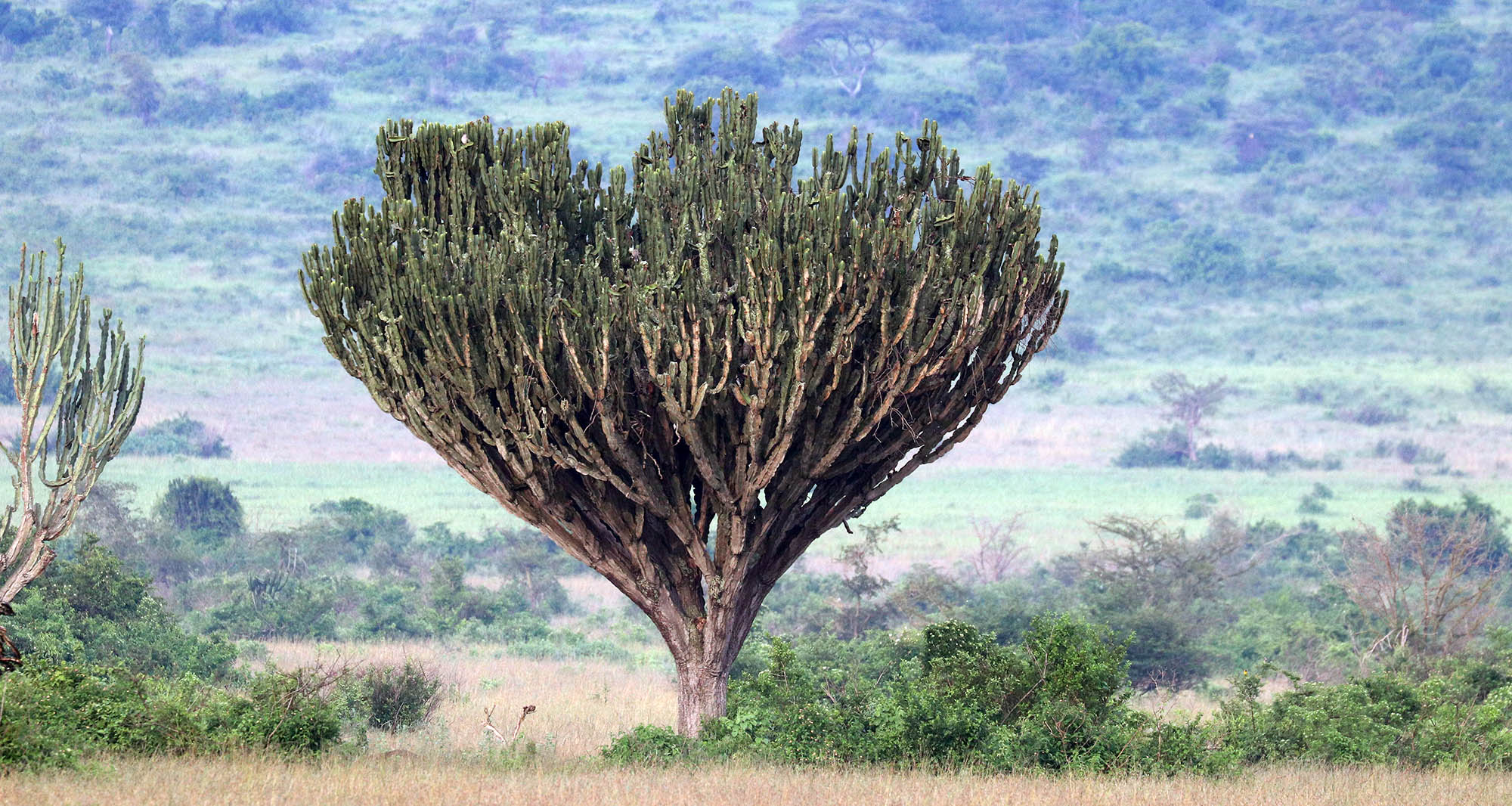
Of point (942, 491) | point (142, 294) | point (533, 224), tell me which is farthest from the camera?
point (142, 294)

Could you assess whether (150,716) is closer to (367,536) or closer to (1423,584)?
(1423,584)

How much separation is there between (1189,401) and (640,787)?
2789 inches

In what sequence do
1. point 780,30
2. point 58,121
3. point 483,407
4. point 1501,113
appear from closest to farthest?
point 483,407 → point 58,121 → point 1501,113 → point 780,30

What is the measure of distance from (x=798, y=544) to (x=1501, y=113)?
137 metres

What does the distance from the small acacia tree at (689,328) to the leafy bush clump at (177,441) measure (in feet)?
190

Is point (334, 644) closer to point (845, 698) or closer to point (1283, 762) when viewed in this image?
point (845, 698)

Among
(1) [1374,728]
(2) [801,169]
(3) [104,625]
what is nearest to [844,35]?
(2) [801,169]

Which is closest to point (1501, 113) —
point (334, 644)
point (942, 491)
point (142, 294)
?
point (942, 491)

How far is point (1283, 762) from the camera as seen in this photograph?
1550 centimetres

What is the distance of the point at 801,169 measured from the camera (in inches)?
4035

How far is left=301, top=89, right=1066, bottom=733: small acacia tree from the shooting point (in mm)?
13344

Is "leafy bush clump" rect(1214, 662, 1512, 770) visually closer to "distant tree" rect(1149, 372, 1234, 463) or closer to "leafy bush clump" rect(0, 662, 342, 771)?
"leafy bush clump" rect(0, 662, 342, 771)

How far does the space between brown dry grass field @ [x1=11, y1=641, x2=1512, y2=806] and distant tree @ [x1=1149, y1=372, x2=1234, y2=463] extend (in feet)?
207

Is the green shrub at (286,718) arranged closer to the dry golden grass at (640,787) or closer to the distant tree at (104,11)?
the dry golden grass at (640,787)
